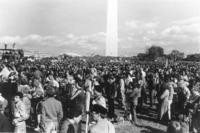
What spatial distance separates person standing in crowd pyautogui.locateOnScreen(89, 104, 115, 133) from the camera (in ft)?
12.1

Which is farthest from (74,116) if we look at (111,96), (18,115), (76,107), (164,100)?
(111,96)

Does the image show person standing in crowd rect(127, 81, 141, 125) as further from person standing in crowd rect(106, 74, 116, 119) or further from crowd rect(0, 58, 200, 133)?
person standing in crowd rect(106, 74, 116, 119)

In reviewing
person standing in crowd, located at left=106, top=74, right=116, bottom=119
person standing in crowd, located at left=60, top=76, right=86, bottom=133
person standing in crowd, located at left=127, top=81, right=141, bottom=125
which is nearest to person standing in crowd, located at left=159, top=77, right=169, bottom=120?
person standing in crowd, located at left=127, top=81, right=141, bottom=125

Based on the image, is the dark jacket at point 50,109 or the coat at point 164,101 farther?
the coat at point 164,101

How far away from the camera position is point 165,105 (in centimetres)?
827

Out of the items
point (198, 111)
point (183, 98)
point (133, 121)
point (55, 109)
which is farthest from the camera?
point (133, 121)

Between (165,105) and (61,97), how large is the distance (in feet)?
10.3

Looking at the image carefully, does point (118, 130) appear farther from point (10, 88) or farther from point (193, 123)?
point (10, 88)

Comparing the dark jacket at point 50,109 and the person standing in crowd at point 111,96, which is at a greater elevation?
the dark jacket at point 50,109

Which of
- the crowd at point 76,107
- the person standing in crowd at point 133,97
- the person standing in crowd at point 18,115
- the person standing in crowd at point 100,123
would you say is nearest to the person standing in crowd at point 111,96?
the crowd at point 76,107

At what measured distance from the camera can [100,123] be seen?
12.4 feet

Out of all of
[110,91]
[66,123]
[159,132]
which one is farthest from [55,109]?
[110,91]

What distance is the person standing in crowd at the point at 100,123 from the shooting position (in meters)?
3.68

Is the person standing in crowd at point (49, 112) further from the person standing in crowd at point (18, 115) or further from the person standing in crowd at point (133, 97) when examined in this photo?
the person standing in crowd at point (133, 97)
